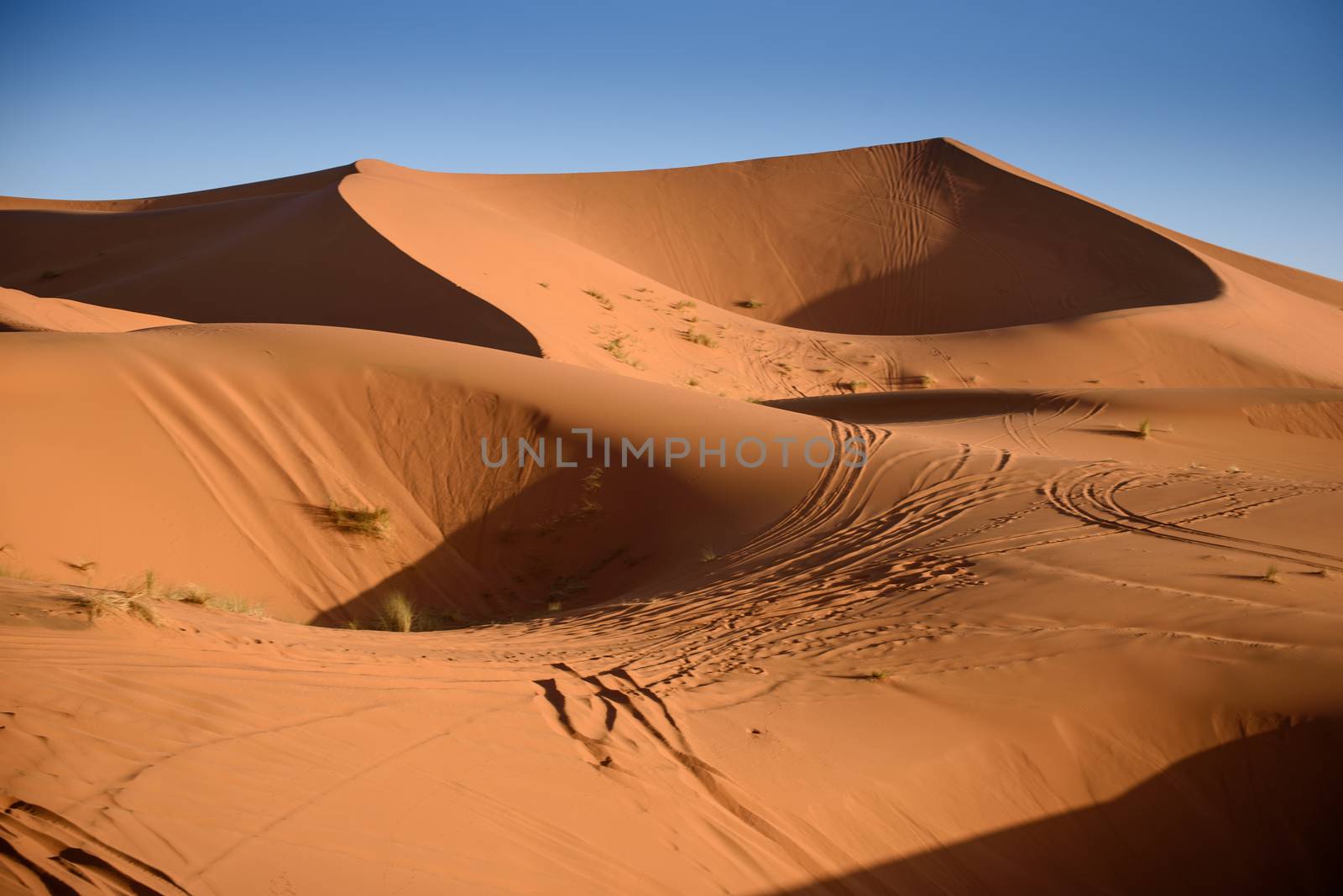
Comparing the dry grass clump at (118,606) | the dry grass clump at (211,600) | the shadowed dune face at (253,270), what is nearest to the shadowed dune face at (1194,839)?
the dry grass clump at (118,606)

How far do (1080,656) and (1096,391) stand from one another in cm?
1093

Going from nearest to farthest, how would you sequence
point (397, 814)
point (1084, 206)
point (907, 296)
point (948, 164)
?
1. point (397, 814)
2. point (907, 296)
3. point (1084, 206)
4. point (948, 164)

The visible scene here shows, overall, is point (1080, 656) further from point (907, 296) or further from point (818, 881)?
point (907, 296)

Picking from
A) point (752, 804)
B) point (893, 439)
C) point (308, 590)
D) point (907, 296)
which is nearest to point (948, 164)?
point (907, 296)

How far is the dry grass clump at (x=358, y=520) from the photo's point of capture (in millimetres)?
8516

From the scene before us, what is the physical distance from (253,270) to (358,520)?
54.5ft

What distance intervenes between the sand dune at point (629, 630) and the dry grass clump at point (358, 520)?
0.10 feet

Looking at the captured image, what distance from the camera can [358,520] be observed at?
8.60m

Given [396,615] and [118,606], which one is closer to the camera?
[118,606]

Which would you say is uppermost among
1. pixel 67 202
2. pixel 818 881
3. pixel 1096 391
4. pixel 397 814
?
pixel 67 202

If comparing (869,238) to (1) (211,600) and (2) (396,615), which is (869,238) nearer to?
(2) (396,615)

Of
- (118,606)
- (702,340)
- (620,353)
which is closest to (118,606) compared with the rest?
(118,606)

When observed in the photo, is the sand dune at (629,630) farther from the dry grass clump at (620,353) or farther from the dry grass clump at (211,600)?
the dry grass clump at (620,353)

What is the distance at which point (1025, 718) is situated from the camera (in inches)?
185
